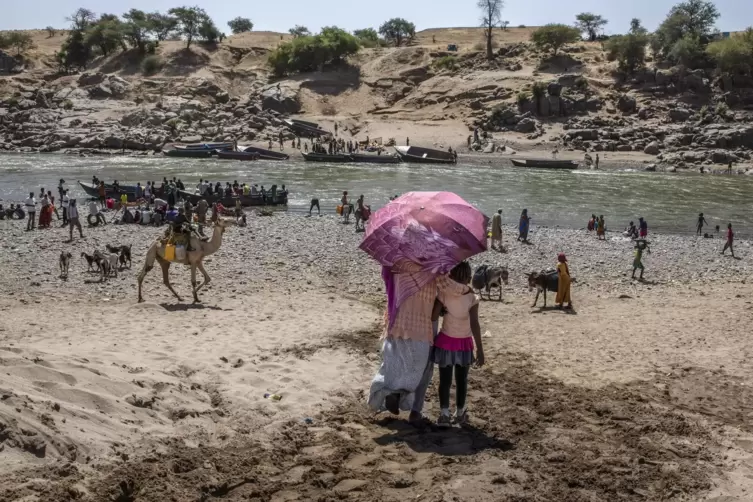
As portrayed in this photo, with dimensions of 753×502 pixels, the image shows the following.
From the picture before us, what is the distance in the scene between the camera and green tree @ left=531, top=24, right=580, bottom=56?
7744cm

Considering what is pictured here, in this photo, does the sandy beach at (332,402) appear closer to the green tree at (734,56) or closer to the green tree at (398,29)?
the green tree at (734,56)

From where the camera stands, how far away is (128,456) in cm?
578

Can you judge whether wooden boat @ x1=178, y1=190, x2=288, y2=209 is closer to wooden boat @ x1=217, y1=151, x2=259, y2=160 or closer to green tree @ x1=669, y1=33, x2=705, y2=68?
wooden boat @ x1=217, y1=151, x2=259, y2=160

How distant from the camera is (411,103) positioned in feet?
237

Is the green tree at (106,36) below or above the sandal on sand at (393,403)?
above

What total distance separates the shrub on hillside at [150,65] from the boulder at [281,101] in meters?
15.0

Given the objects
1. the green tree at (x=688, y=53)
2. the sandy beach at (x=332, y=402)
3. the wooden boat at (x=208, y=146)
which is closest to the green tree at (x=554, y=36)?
the green tree at (x=688, y=53)

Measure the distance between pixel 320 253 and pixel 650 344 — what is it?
400 inches

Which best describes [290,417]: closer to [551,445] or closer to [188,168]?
[551,445]

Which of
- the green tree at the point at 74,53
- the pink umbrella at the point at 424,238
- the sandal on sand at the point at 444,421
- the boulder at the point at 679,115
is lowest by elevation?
the sandal on sand at the point at 444,421

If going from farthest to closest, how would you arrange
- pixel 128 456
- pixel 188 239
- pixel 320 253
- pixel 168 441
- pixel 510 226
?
pixel 510 226
pixel 320 253
pixel 188 239
pixel 168 441
pixel 128 456

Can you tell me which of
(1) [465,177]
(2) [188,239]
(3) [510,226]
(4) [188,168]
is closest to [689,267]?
(3) [510,226]

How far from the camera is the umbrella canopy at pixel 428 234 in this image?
655cm

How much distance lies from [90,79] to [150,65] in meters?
6.93
